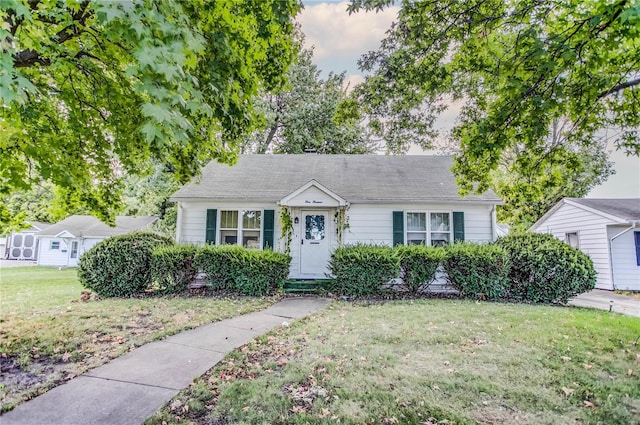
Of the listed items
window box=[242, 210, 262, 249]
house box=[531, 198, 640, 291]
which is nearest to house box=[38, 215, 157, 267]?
window box=[242, 210, 262, 249]

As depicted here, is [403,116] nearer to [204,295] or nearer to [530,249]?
[530,249]

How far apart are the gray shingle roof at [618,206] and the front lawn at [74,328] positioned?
12.6 m

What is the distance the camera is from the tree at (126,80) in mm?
2311

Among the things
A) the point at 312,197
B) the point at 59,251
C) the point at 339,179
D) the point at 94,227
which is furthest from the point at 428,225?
the point at 59,251

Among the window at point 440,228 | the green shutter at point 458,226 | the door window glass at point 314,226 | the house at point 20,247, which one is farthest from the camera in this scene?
the house at point 20,247

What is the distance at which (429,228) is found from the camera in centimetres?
1072

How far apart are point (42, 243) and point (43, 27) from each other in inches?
964

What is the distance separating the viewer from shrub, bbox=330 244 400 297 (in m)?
8.55

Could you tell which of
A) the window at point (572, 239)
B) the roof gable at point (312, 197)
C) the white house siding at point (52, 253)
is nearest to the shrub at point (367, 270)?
the roof gable at point (312, 197)

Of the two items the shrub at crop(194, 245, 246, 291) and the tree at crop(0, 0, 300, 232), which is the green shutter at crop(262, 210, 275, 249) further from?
the tree at crop(0, 0, 300, 232)

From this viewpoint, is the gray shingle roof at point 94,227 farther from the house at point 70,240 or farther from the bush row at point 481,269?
the bush row at point 481,269

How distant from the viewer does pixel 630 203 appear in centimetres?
1348

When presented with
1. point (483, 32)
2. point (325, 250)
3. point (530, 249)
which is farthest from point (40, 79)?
point (530, 249)

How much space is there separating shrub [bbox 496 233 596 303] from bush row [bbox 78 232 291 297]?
643 centimetres
